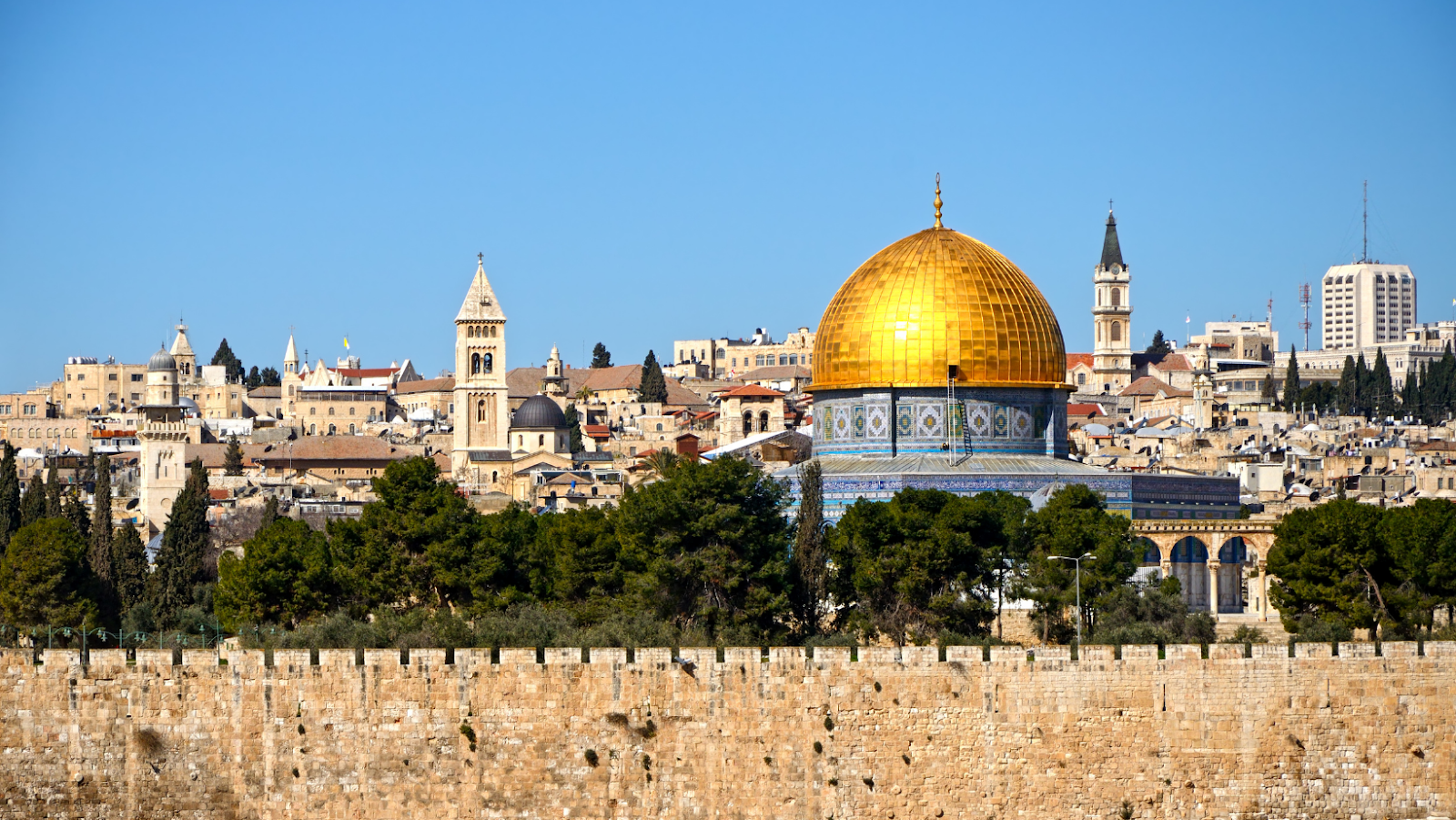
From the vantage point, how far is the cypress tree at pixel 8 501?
60438 millimetres

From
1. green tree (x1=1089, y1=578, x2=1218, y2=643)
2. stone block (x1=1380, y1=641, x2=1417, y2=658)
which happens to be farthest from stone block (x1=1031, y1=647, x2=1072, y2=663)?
green tree (x1=1089, y1=578, x2=1218, y2=643)

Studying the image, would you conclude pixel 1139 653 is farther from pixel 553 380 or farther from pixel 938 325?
pixel 553 380

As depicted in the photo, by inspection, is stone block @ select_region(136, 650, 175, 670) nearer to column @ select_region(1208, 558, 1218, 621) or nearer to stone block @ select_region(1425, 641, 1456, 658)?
stone block @ select_region(1425, 641, 1456, 658)

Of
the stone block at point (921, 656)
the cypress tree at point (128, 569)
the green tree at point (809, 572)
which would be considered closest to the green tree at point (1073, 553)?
the green tree at point (809, 572)

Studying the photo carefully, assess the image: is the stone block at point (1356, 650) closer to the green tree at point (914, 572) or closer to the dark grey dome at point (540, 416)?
the green tree at point (914, 572)

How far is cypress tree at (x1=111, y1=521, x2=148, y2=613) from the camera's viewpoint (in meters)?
51.8

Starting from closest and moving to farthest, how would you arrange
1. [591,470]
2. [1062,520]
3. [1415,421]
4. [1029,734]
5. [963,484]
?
[1029,734] < [1062,520] < [963,484] < [591,470] < [1415,421]

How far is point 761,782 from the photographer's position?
97.5ft

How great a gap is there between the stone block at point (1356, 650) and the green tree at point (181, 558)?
25.7 metres

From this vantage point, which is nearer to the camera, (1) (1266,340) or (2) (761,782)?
(2) (761,782)

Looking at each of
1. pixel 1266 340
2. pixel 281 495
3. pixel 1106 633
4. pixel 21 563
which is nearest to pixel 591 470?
pixel 281 495

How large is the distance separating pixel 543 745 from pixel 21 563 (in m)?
22.5

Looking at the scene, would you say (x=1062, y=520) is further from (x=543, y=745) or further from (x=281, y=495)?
(x=281, y=495)

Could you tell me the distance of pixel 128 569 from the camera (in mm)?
52906
